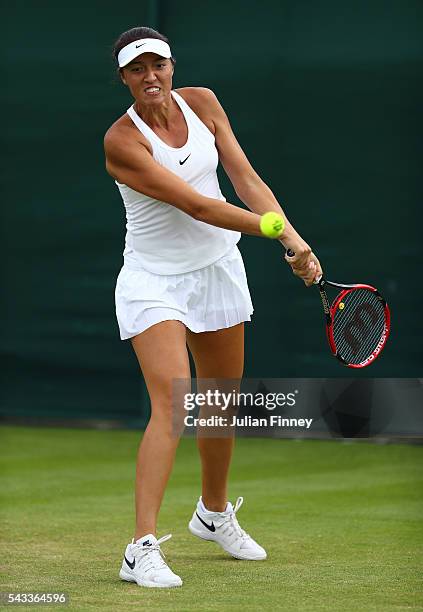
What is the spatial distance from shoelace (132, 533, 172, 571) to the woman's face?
4.22 feet

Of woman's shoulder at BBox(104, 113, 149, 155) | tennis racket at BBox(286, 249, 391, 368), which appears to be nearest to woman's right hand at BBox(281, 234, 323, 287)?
tennis racket at BBox(286, 249, 391, 368)

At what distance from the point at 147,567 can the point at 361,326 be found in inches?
42.9

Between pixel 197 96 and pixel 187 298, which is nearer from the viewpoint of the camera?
pixel 187 298

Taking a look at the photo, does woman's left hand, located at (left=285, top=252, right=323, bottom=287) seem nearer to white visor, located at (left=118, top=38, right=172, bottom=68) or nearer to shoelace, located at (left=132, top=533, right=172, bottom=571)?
white visor, located at (left=118, top=38, right=172, bottom=68)

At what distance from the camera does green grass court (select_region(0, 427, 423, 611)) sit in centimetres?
358

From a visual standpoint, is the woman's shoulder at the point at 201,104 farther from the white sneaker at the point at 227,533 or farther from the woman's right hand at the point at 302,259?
the white sneaker at the point at 227,533

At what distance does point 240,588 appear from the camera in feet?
11.9

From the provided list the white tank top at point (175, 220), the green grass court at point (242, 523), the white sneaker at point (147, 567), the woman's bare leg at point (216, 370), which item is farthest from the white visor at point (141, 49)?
the green grass court at point (242, 523)

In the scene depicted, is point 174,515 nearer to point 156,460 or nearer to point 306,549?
point 306,549

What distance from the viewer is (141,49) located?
3.81 m

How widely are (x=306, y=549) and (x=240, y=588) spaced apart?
690 millimetres

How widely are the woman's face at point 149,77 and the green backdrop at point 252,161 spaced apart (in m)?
3.15

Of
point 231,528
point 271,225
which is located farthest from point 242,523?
point 271,225

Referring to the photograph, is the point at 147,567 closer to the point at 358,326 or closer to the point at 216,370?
the point at 216,370
